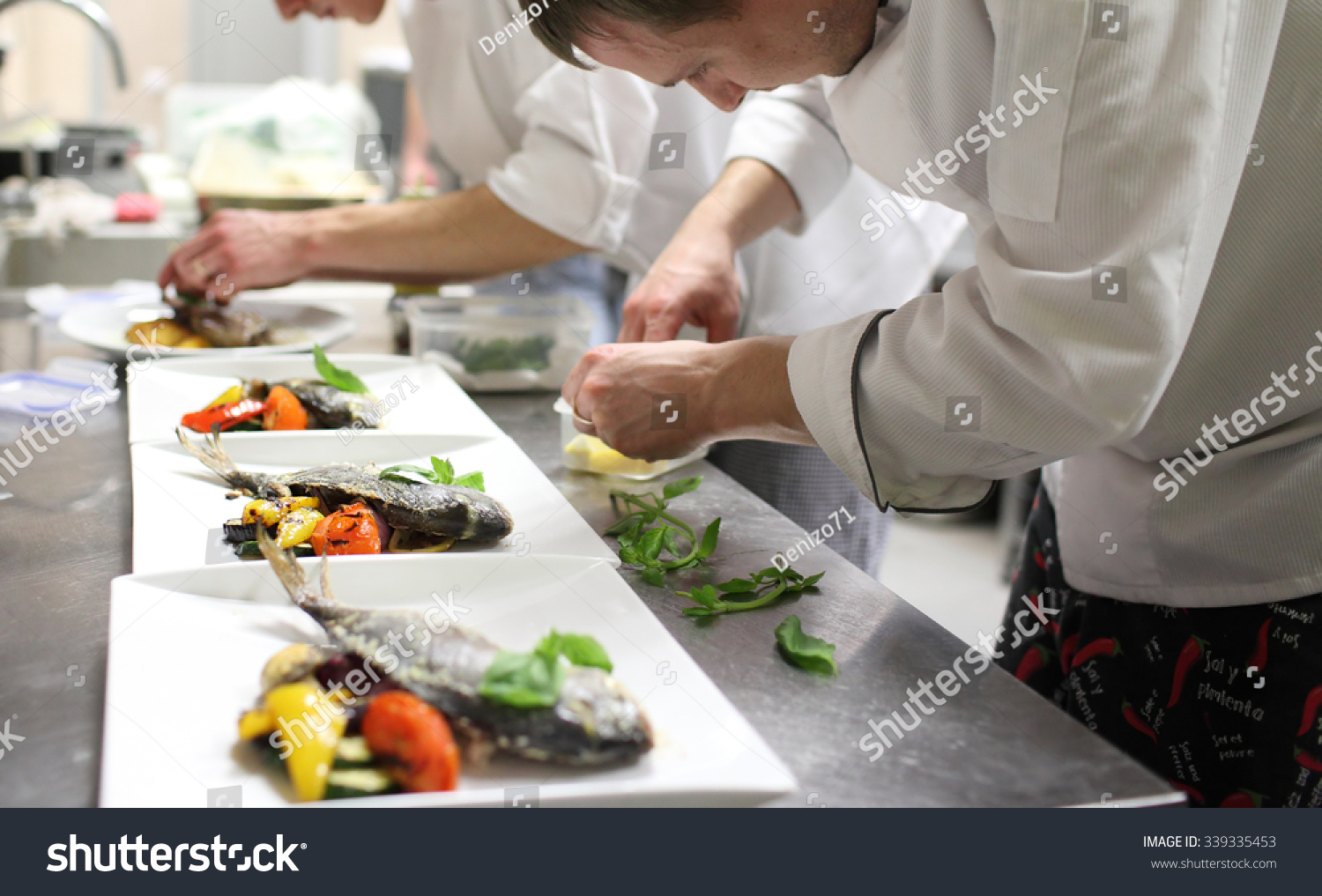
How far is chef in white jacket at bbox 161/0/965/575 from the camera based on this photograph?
5.32 ft

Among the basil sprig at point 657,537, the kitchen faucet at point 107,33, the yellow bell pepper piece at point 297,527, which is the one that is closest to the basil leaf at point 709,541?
the basil sprig at point 657,537

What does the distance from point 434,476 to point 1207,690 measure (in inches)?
29.2

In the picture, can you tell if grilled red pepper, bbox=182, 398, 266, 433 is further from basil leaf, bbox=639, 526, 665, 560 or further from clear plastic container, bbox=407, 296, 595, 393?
basil leaf, bbox=639, 526, 665, 560

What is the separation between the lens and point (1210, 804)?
968 mm

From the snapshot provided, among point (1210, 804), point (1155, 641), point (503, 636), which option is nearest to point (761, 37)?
point (503, 636)

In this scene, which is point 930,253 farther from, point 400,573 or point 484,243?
point 400,573

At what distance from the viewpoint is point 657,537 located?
0.98 meters

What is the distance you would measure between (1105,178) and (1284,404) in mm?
314

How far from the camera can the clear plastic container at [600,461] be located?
3.96ft

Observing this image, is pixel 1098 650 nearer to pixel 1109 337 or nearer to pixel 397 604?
pixel 1109 337

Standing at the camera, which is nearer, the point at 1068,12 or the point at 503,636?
the point at 1068,12

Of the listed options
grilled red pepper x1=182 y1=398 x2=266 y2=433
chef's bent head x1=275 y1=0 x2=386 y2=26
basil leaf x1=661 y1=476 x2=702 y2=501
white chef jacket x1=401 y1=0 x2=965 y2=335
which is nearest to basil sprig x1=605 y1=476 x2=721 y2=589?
basil leaf x1=661 y1=476 x2=702 y2=501

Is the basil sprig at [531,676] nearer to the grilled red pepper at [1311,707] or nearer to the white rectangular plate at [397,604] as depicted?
the white rectangular plate at [397,604]

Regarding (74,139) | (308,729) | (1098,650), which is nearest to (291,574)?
(308,729)
